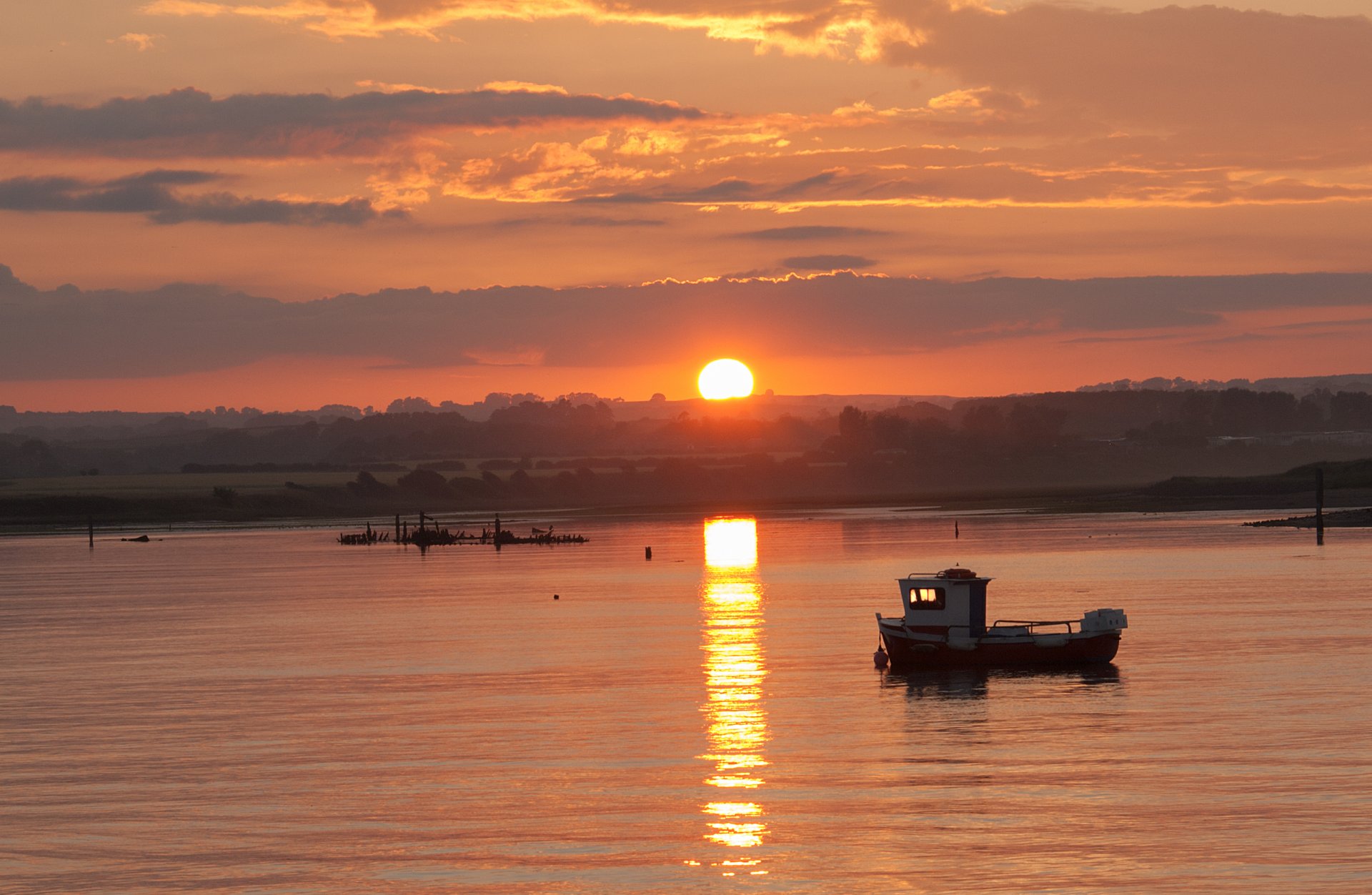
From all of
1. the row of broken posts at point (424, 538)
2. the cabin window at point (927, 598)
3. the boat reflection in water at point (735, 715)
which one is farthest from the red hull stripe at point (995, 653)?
the row of broken posts at point (424, 538)

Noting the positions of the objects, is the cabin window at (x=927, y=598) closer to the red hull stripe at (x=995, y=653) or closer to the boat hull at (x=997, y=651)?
the boat hull at (x=997, y=651)

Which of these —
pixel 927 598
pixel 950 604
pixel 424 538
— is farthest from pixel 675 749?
pixel 424 538

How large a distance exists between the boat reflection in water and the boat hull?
205 inches

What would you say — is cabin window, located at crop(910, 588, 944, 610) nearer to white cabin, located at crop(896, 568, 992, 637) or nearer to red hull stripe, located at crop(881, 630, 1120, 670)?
white cabin, located at crop(896, 568, 992, 637)

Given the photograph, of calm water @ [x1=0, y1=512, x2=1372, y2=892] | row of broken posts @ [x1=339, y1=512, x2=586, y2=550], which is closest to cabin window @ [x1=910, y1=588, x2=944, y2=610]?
calm water @ [x1=0, y1=512, x2=1372, y2=892]

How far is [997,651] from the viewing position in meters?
59.5

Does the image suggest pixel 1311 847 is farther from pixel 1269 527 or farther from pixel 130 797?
pixel 1269 527

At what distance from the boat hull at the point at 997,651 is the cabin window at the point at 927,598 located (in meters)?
1.90

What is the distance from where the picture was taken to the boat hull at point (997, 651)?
58.5 meters

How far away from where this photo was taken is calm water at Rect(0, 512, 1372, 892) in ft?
96.3

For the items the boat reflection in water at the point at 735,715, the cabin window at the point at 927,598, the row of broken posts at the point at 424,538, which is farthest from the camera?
the row of broken posts at the point at 424,538

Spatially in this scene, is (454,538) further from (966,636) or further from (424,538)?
(966,636)

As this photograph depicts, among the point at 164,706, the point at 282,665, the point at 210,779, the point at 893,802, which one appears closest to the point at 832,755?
the point at 893,802

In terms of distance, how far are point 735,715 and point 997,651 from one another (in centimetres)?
1617
